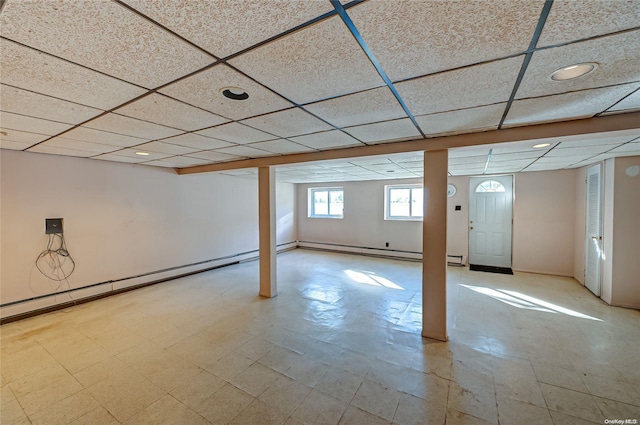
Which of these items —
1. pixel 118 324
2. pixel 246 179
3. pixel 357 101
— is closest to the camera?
pixel 357 101

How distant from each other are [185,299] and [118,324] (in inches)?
36.9

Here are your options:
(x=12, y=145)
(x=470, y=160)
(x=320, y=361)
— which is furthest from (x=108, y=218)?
(x=470, y=160)

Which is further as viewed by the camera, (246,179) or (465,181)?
(246,179)

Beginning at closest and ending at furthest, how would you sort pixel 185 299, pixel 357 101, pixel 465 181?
pixel 357 101, pixel 185 299, pixel 465 181

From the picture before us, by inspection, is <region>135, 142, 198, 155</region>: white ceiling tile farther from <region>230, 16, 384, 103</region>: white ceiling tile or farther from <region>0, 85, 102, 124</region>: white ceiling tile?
<region>230, 16, 384, 103</region>: white ceiling tile

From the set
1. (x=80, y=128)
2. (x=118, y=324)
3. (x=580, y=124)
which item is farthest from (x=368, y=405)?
(x=80, y=128)

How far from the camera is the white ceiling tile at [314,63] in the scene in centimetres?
110

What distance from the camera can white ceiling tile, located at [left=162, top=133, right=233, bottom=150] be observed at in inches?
109

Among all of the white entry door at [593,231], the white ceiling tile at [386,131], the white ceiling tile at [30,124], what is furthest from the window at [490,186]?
the white ceiling tile at [30,124]

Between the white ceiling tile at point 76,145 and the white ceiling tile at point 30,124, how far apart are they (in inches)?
12.8

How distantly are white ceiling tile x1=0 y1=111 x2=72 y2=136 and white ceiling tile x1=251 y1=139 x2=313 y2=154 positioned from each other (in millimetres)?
1777

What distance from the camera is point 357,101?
5.87 ft

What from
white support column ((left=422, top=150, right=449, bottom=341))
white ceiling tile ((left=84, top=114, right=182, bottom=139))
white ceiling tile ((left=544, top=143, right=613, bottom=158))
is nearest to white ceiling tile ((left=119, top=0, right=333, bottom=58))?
white ceiling tile ((left=84, top=114, right=182, bottom=139))

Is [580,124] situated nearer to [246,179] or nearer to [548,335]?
[548,335]
